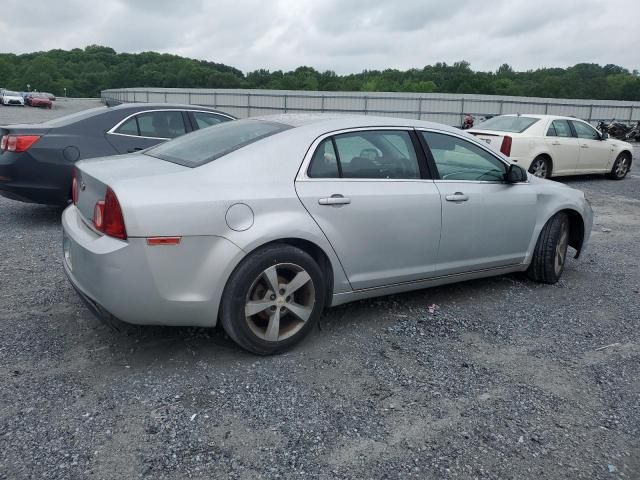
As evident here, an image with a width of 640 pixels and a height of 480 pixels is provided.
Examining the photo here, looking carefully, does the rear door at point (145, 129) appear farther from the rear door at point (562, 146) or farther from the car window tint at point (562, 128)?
the car window tint at point (562, 128)

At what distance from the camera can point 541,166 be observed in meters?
11.7

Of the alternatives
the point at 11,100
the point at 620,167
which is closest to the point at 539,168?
the point at 620,167

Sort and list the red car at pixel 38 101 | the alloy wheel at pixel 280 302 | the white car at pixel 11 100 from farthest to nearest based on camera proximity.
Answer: the white car at pixel 11 100
the red car at pixel 38 101
the alloy wheel at pixel 280 302

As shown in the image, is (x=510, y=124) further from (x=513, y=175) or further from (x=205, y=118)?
(x=513, y=175)

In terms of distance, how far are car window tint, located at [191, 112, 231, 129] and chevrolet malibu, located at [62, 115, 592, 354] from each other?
3.39 m

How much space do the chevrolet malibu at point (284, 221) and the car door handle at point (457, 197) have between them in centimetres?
2

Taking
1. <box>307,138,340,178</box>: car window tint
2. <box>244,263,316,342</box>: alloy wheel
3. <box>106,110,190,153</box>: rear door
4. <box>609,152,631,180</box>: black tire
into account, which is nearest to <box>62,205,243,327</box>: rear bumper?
<box>244,263,316,342</box>: alloy wheel

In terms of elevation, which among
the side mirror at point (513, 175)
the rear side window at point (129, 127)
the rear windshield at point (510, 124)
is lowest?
the side mirror at point (513, 175)

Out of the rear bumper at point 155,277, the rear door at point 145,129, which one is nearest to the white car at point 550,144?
the rear door at point 145,129

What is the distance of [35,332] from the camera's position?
3.83 meters

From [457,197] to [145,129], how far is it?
4.45 m

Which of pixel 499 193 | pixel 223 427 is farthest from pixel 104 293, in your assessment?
pixel 499 193

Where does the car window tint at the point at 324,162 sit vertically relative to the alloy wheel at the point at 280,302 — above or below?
above

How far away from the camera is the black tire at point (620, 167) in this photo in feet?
44.3
